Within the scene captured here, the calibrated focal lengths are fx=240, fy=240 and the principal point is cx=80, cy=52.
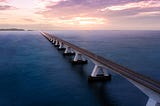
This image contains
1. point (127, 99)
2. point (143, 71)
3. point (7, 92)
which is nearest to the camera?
point (127, 99)

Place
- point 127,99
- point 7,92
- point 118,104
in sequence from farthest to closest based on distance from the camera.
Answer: point 7,92
point 127,99
point 118,104

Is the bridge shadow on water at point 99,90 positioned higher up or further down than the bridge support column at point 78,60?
further down

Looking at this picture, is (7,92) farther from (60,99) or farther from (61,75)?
(61,75)

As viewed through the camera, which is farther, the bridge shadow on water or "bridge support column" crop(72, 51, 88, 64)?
"bridge support column" crop(72, 51, 88, 64)

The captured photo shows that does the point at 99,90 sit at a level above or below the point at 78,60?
below

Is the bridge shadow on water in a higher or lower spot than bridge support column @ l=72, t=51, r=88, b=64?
lower

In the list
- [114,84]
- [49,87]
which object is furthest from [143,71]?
[49,87]

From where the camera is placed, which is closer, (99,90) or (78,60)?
(99,90)

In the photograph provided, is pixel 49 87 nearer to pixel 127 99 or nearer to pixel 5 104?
pixel 5 104

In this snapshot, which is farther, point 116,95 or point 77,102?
point 116,95

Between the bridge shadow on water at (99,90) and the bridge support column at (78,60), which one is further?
the bridge support column at (78,60)
